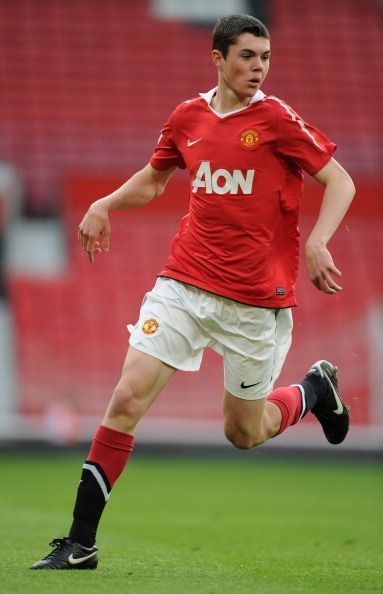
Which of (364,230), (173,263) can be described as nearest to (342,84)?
(364,230)

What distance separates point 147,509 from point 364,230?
8.14 m

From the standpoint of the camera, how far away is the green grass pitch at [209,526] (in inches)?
186

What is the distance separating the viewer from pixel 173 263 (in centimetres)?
523

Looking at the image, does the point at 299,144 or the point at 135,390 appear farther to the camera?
the point at 299,144

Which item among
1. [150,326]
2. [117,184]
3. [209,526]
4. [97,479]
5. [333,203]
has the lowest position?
[209,526]

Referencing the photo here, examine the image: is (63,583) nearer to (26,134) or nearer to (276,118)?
(276,118)

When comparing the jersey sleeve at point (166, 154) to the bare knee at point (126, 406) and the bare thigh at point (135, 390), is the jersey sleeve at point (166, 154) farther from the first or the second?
the bare knee at point (126, 406)

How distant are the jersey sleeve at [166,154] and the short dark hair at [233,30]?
443mm

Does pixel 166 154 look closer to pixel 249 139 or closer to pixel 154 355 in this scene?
pixel 249 139

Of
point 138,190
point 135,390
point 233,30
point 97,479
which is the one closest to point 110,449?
point 97,479

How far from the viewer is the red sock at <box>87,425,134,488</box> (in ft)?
16.3

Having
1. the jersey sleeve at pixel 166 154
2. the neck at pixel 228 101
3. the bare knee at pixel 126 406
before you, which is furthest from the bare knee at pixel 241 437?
the neck at pixel 228 101

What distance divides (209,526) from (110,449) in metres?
2.47

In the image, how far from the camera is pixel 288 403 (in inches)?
229
